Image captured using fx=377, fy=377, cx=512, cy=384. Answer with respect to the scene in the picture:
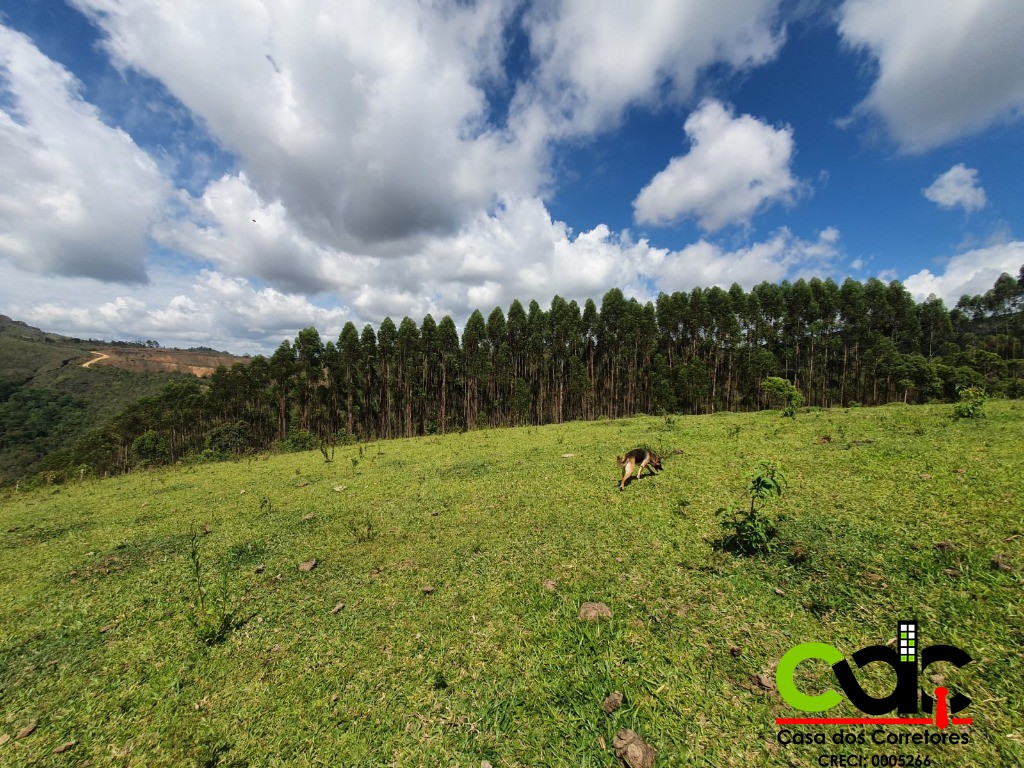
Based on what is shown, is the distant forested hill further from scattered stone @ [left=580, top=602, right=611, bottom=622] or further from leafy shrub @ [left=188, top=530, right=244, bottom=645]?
scattered stone @ [left=580, top=602, right=611, bottom=622]

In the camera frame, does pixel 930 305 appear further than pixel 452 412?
No

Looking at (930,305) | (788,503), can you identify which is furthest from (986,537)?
(930,305)

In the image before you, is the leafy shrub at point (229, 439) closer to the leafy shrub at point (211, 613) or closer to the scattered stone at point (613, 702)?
the leafy shrub at point (211, 613)

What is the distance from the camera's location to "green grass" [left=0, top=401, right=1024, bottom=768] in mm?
2824

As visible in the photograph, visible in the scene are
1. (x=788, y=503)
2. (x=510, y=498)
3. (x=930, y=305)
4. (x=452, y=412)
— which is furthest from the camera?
(x=452, y=412)

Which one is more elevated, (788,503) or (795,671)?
(788,503)

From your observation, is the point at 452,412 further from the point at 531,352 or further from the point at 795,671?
the point at 795,671

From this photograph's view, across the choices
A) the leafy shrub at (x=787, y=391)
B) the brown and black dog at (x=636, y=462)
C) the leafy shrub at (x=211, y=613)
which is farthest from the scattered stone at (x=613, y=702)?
the leafy shrub at (x=787, y=391)

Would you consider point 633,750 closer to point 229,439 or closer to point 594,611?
point 594,611

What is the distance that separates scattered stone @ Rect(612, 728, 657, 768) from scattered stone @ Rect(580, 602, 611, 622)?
1.25m

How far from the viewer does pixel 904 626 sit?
3240 millimetres

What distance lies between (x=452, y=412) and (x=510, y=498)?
43.9 metres

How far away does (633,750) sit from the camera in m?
2.56

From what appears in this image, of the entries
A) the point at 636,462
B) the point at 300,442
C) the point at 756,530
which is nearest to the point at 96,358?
the point at 300,442
